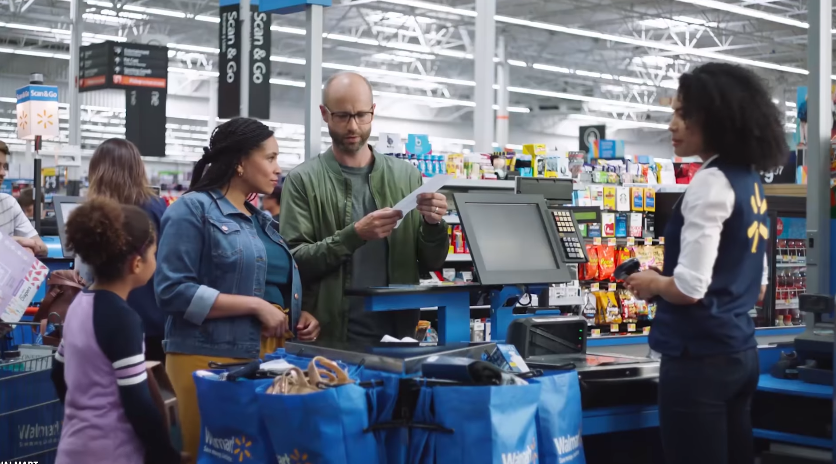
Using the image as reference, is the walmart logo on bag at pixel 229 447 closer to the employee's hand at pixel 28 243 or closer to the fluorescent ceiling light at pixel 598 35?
the employee's hand at pixel 28 243

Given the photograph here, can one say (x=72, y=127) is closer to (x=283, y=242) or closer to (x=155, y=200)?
(x=155, y=200)

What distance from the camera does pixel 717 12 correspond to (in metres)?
19.1

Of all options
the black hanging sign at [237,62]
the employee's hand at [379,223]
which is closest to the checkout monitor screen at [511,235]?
the employee's hand at [379,223]

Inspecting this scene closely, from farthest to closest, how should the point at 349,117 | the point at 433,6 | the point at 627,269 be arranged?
the point at 433,6 < the point at 349,117 < the point at 627,269

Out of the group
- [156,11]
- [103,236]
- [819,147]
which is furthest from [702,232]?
[156,11]

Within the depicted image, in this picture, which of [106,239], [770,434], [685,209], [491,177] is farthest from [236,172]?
[491,177]

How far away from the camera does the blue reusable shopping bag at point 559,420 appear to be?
7.87 ft

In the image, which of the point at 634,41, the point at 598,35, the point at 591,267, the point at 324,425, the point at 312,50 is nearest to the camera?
the point at 324,425

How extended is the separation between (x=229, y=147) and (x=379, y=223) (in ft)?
1.67

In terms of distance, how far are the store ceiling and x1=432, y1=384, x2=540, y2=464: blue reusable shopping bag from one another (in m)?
15.2

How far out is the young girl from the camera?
2395 millimetres

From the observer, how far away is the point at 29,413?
3.19 metres

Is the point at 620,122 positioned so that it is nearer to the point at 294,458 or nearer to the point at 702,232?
the point at 702,232

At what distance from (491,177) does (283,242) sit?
408 centimetres
